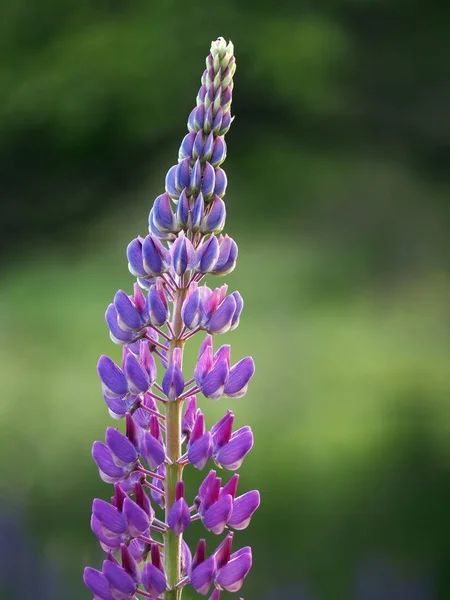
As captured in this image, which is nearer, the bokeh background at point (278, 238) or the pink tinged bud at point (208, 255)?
the pink tinged bud at point (208, 255)

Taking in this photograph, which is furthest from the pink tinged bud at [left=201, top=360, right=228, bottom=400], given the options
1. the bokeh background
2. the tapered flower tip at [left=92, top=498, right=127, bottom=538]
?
the bokeh background

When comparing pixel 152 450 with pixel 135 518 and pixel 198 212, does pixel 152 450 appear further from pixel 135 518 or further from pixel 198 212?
pixel 198 212

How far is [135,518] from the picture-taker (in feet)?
1.87

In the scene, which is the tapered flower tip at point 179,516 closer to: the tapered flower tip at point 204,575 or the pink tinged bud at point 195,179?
the tapered flower tip at point 204,575

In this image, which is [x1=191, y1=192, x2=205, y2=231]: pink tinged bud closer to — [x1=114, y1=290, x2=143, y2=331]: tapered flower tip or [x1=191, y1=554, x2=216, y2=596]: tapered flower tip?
[x1=114, y1=290, x2=143, y2=331]: tapered flower tip

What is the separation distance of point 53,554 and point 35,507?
1.65 feet

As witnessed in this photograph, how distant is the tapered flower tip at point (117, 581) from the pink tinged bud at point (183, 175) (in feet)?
0.87

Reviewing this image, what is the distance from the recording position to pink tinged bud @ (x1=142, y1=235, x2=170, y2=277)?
1.99 feet

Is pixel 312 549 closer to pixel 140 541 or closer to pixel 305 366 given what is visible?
pixel 305 366

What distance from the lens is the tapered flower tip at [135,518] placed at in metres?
0.57

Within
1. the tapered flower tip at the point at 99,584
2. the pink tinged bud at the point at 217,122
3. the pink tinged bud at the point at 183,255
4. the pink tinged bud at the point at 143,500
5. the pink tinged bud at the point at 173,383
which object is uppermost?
the pink tinged bud at the point at 217,122

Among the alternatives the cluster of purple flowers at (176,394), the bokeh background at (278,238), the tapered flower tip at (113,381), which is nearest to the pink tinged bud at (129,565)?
the cluster of purple flowers at (176,394)

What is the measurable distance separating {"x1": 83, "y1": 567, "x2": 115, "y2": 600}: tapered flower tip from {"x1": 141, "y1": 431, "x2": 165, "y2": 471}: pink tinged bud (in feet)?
0.26

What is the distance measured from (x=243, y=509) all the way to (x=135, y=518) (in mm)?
82
